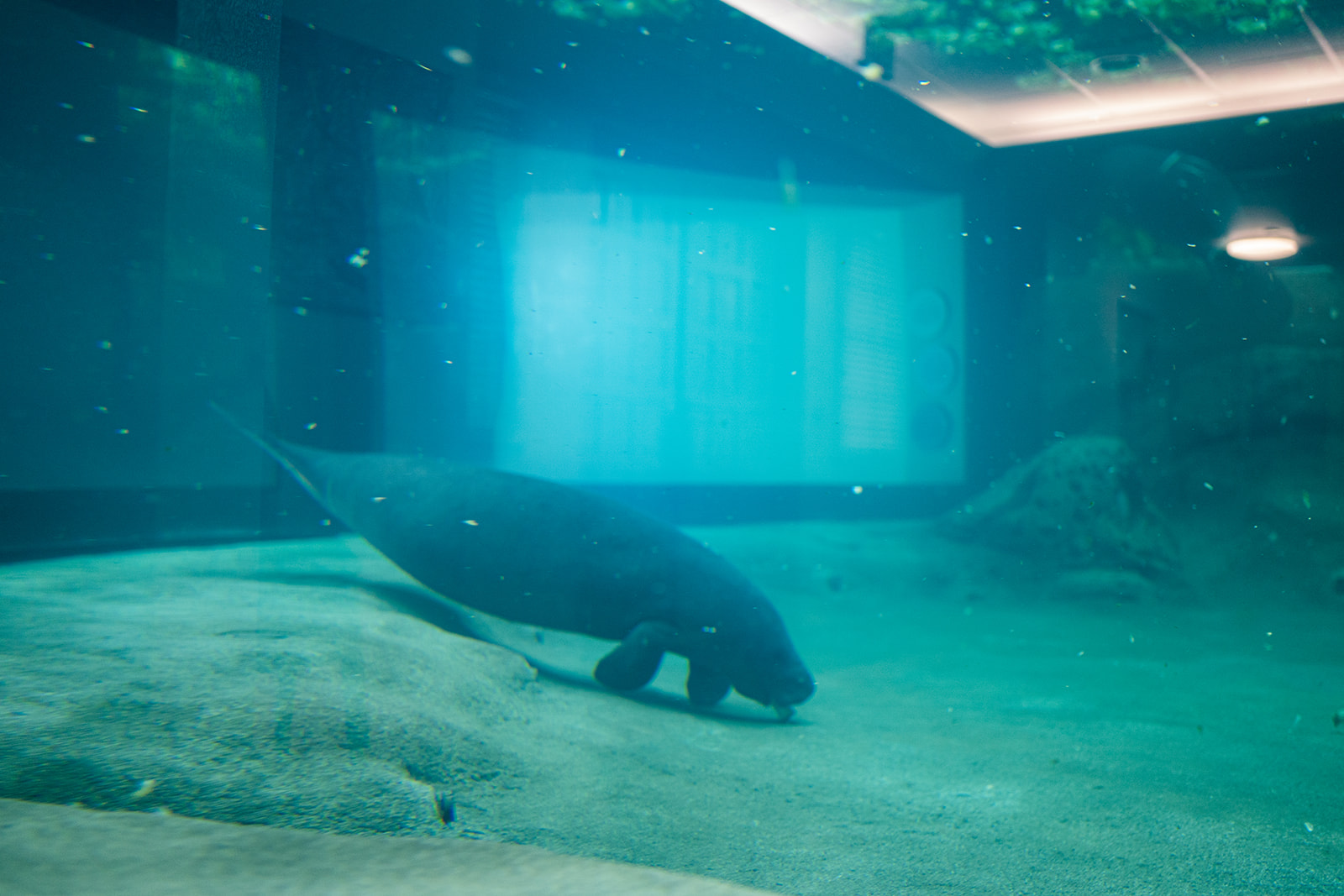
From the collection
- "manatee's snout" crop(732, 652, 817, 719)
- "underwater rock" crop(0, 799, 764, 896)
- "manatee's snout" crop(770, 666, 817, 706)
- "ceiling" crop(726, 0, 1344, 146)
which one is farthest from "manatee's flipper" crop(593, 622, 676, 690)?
"ceiling" crop(726, 0, 1344, 146)

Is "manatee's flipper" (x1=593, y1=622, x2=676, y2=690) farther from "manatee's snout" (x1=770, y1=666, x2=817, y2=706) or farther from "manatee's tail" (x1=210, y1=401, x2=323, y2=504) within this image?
"manatee's tail" (x1=210, y1=401, x2=323, y2=504)

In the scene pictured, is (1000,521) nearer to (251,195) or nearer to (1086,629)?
(1086,629)

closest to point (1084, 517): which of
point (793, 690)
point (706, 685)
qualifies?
point (793, 690)

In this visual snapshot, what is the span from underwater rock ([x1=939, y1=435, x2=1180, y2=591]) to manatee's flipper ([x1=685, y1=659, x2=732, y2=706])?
6.49m

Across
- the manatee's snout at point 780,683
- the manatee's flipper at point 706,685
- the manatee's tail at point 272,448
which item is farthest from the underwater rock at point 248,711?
the manatee's tail at point 272,448

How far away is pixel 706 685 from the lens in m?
4.21

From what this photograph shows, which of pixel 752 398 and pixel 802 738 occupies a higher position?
pixel 752 398

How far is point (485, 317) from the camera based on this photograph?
934 cm

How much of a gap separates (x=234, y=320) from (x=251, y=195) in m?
1.21

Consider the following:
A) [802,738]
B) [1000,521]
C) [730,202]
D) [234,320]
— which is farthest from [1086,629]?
[730,202]

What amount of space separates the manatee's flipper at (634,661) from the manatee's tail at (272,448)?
272 centimetres

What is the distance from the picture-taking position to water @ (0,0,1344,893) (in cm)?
199

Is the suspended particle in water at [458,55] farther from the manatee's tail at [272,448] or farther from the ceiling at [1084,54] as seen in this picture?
the manatee's tail at [272,448]

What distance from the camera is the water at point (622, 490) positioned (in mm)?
1985
